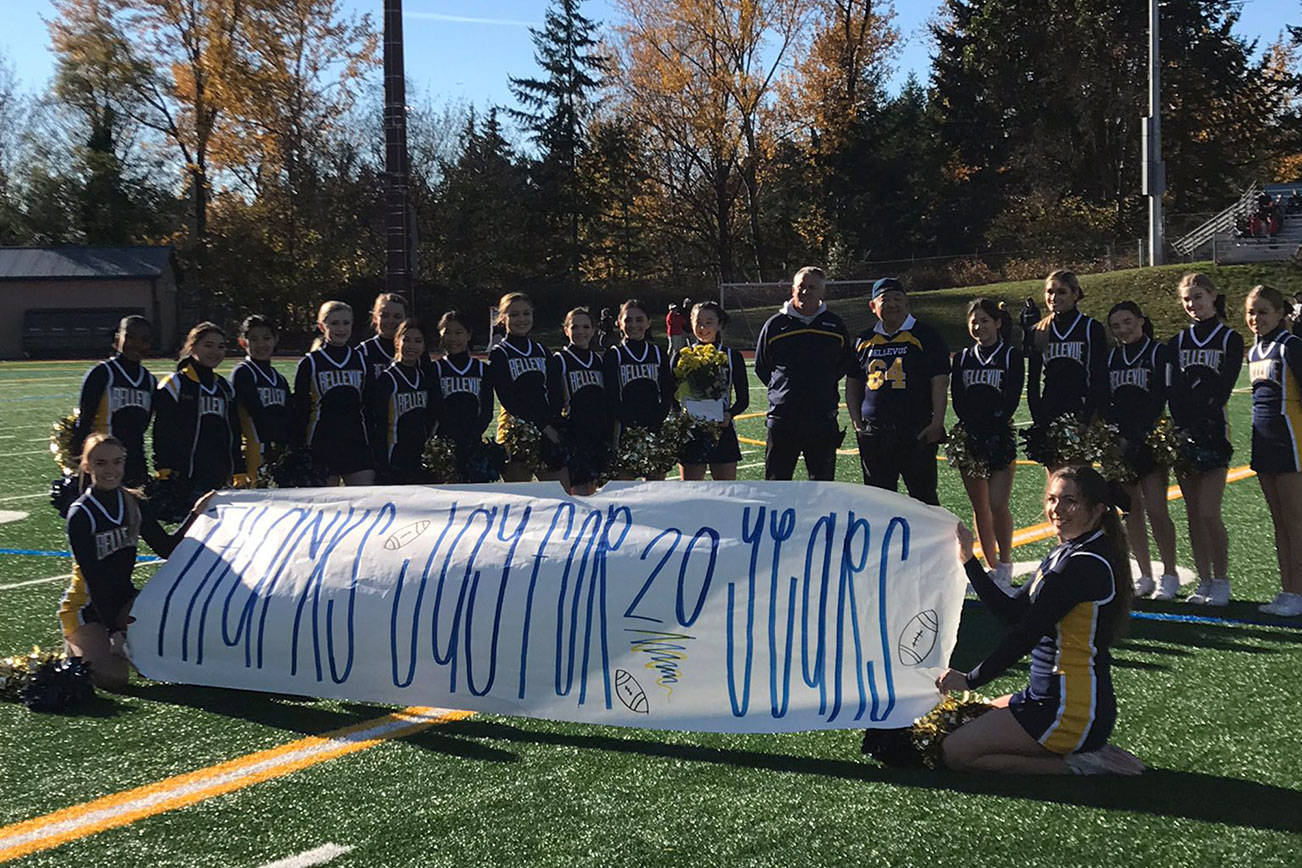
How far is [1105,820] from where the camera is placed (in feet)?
12.2

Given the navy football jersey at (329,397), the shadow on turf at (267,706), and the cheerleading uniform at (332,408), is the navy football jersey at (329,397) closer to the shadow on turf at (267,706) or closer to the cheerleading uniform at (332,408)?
the cheerleading uniform at (332,408)

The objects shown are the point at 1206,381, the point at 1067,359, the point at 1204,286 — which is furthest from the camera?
the point at 1067,359

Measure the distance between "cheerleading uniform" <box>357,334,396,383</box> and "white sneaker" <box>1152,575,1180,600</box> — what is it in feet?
14.3

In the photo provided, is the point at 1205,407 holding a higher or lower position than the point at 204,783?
higher

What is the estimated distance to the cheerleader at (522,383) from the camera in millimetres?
7254

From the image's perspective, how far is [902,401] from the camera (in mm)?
6773

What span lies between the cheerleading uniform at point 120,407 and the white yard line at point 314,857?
362 cm

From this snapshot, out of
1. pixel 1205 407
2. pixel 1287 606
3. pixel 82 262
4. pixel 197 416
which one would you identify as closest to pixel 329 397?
pixel 197 416

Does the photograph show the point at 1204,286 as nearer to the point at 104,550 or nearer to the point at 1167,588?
the point at 1167,588

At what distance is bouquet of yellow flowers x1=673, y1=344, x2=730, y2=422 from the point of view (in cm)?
759

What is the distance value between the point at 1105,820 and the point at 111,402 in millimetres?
5196

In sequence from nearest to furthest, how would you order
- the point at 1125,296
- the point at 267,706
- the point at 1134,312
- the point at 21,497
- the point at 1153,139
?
the point at 267,706
the point at 1134,312
the point at 21,497
the point at 1153,139
the point at 1125,296

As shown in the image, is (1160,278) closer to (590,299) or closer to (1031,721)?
(590,299)

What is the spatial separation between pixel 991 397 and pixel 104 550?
4524 mm
